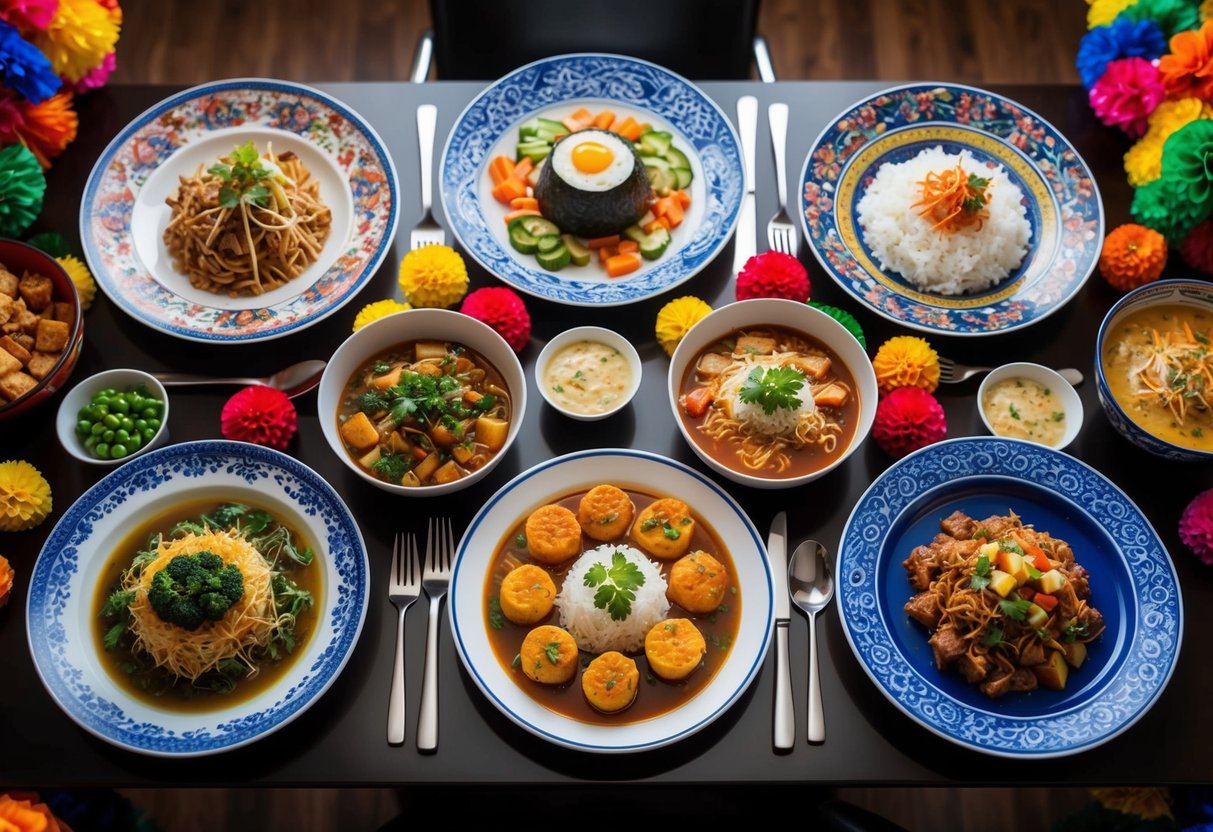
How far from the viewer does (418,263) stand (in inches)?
101

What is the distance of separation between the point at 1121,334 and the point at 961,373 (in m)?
0.42

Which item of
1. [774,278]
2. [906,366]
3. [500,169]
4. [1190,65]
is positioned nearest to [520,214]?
[500,169]

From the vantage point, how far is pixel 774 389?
232 centimetres

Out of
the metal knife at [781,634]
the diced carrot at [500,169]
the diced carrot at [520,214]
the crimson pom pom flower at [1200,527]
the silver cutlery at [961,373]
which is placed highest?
the diced carrot at [500,169]

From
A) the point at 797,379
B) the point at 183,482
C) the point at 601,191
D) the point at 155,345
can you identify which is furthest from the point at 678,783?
the point at 155,345

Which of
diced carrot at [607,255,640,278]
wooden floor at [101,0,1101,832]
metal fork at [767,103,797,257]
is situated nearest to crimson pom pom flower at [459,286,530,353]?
diced carrot at [607,255,640,278]

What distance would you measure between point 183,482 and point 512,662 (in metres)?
0.87

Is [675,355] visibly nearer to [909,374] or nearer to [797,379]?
[797,379]

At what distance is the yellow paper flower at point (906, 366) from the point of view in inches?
96.0

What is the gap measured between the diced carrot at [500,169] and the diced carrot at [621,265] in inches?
16.0

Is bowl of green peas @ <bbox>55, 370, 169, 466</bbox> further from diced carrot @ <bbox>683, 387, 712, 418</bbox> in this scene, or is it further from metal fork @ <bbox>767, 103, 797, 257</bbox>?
metal fork @ <bbox>767, 103, 797, 257</bbox>

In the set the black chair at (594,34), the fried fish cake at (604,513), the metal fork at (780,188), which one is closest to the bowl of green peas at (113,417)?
the fried fish cake at (604,513)

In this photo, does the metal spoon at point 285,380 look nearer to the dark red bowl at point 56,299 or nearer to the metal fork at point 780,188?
the dark red bowl at point 56,299

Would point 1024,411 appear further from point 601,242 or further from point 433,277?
point 433,277
